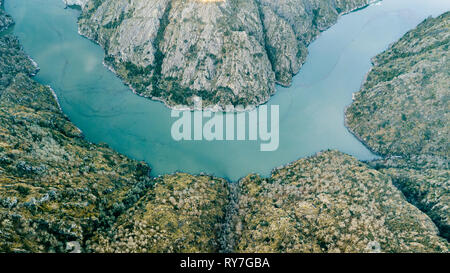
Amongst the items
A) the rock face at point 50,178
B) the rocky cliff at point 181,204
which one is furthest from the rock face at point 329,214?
the rock face at point 50,178

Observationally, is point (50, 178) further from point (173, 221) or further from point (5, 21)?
point (5, 21)

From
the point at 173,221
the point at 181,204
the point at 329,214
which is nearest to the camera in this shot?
the point at 173,221

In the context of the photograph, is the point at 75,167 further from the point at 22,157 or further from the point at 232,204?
the point at 232,204

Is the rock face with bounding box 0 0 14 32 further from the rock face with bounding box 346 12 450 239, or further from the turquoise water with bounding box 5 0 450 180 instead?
the rock face with bounding box 346 12 450 239

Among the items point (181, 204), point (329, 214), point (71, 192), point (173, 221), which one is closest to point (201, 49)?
point (181, 204)

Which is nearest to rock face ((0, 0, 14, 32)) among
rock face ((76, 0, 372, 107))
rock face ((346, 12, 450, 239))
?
rock face ((76, 0, 372, 107))

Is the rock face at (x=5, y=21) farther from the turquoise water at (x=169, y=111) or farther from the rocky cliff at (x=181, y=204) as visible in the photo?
the rocky cliff at (x=181, y=204)

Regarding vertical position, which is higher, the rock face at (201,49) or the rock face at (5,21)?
the rock face at (5,21)
